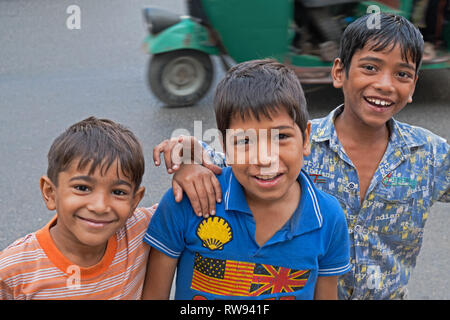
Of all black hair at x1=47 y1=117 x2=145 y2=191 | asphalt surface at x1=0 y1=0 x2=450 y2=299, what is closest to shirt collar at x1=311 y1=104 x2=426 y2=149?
black hair at x1=47 y1=117 x2=145 y2=191

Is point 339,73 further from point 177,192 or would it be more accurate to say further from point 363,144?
point 177,192

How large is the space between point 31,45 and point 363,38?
19.7ft

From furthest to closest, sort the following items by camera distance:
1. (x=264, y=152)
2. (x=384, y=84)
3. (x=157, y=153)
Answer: (x=384, y=84), (x=157, y=153), (x=264, y=152)

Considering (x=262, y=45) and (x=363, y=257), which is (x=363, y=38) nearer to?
(x=363, y=257)

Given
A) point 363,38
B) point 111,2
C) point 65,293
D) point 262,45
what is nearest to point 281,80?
point 363,38

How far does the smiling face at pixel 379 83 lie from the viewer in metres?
2.09

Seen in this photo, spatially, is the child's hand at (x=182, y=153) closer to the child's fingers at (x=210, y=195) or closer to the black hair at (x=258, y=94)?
the child's fingers at (x=210, y=195)

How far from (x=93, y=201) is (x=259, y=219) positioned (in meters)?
0.53

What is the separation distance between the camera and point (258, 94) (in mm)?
1735

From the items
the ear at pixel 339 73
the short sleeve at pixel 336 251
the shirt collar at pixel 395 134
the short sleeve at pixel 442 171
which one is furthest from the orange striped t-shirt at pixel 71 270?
the short sleeve at pixel 442 171

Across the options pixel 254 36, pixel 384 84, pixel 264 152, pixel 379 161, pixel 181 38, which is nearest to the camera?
pixel 264 152

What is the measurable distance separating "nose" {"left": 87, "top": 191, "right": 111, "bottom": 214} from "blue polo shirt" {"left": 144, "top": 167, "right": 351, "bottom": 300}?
187mm

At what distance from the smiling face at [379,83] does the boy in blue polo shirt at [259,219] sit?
0.40 metres

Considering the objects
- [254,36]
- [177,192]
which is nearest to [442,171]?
[177,192]
